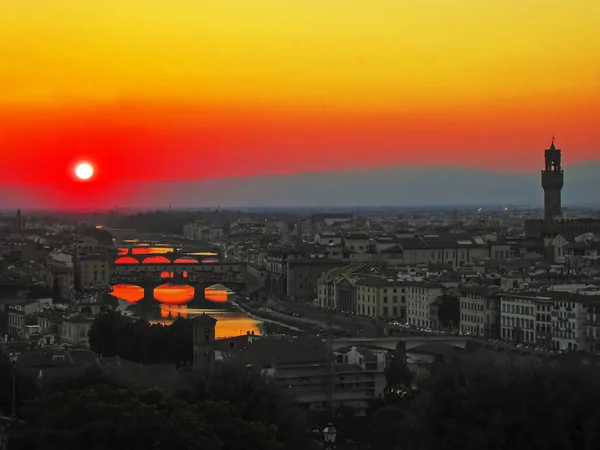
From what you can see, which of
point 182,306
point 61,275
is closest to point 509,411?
point 182,306

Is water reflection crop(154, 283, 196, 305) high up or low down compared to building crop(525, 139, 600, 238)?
down

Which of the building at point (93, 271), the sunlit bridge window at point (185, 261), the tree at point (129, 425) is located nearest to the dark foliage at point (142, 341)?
the tree at point (129, 425)

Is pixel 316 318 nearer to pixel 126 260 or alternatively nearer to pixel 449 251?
pixel 449 251

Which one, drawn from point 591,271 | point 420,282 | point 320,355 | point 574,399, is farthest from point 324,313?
point 574,399

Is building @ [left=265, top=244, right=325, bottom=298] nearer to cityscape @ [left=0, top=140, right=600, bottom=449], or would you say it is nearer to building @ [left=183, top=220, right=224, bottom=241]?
cityscape @ [left=0, top=140, right=600, bottom=449]

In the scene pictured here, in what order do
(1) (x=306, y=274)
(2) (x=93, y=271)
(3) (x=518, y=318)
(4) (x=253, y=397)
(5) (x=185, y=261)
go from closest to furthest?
(4) (x=253, y=397) < (3) (x=518, y=318) < (1) (x=306, y=274) < (2) (x=93, y=271) < (5) (x=185, y=261)

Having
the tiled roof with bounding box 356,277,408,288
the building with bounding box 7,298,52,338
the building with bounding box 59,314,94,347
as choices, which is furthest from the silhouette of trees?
the tiled roof with bounding box 356,277,408,288
